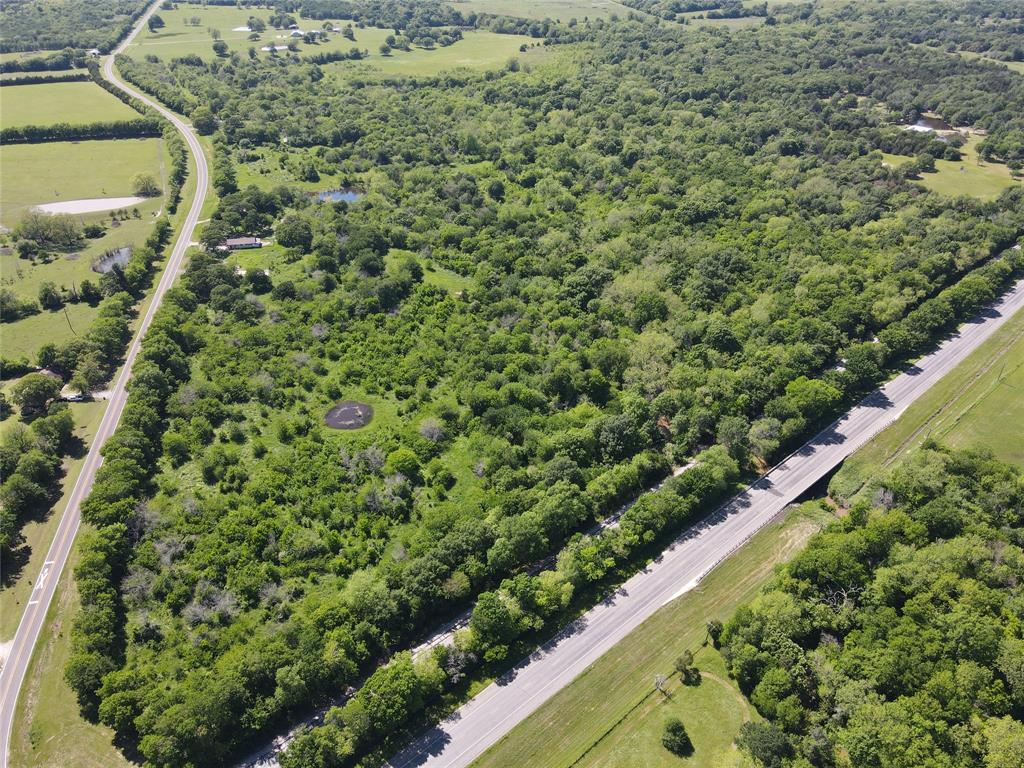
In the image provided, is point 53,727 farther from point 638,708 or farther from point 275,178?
point 275,178

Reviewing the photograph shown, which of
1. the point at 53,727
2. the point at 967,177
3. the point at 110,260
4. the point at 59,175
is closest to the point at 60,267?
the point at 110,260

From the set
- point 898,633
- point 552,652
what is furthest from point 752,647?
point 552,652

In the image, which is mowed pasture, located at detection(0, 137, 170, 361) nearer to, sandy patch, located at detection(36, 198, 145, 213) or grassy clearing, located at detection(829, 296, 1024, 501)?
sandy patch, located at detection(36, 198, 145, 213)

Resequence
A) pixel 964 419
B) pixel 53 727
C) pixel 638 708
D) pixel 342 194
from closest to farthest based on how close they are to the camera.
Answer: pixel 53 727, pixel 638 708, pixel 964 419, pixel 342 194

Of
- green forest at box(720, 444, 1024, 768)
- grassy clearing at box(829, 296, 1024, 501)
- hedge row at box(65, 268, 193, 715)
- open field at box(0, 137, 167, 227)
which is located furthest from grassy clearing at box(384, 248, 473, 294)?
green forest at box(720, 444, 1024, 768)

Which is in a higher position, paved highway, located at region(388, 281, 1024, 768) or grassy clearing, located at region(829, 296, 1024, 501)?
grassy clearing, located at region(829, 296, 1024, 501)

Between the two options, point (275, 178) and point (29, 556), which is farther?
point (275, 178)
